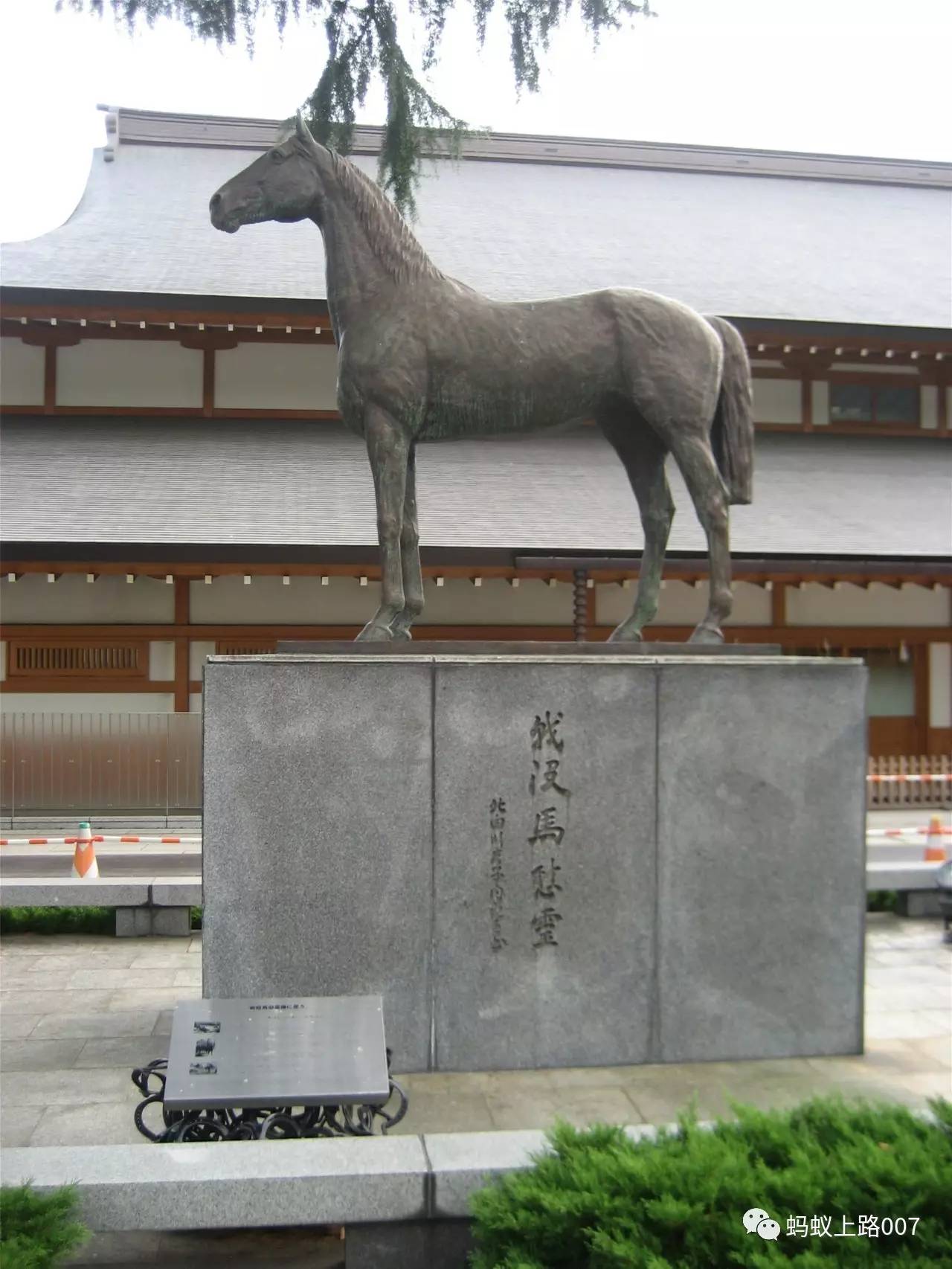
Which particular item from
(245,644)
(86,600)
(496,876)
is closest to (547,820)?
(496,876)

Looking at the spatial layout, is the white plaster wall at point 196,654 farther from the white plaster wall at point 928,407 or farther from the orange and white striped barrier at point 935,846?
the white plaster wall at point 928,407

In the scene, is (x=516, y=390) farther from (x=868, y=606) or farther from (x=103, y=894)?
(x=868, y=606)

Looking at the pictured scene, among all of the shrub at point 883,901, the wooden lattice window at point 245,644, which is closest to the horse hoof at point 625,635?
the shrub at point 883,901

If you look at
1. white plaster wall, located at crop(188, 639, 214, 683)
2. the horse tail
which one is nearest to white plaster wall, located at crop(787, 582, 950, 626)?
white plaster wall, located at crop(188, 639, 214, 683)

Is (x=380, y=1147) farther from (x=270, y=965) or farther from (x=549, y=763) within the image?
(x=549, y=763)

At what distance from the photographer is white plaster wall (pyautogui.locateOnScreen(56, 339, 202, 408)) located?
48.4 ft

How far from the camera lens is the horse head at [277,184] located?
494cm

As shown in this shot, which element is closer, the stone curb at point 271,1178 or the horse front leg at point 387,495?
the stone curb at point 271,1178

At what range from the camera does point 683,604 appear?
47.1ft

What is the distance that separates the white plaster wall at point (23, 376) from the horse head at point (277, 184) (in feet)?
36.3

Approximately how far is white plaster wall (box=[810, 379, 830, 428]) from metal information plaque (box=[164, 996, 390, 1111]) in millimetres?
14156

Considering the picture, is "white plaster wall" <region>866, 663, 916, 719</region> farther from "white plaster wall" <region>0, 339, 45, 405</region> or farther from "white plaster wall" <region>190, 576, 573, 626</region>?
"white plaster wall" <region>0, 339, 45, 405</region>

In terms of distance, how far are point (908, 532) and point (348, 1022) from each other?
38.0ft

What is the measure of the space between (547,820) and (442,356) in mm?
2314
